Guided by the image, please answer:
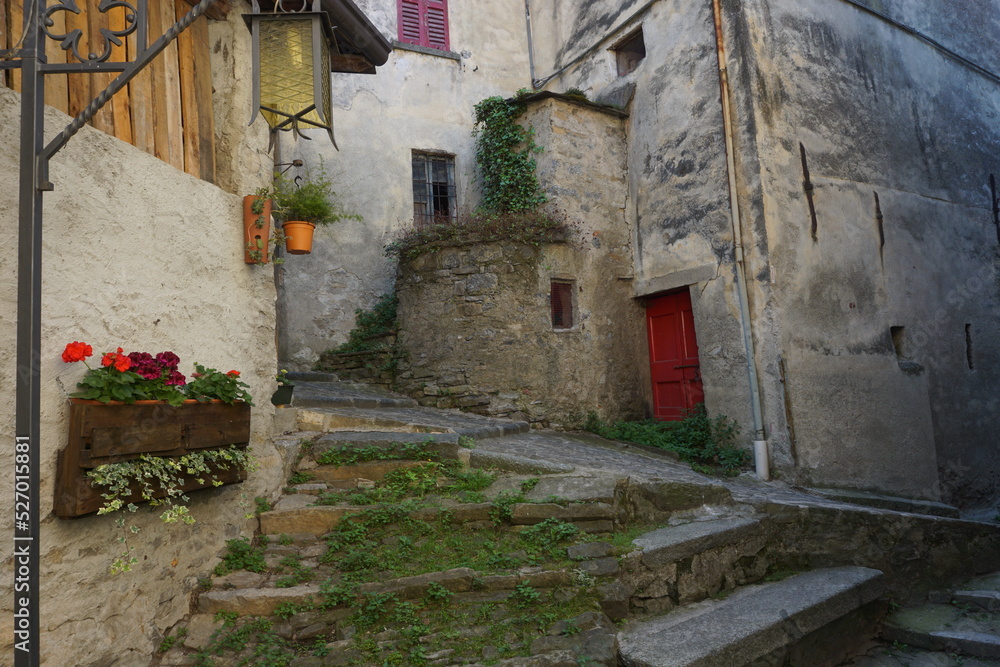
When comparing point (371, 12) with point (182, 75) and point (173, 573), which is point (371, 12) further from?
point (173, 573)

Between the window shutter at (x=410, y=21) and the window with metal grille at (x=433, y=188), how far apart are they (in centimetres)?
186

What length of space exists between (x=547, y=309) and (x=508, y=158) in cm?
238

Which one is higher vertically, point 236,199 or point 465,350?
point 236,199

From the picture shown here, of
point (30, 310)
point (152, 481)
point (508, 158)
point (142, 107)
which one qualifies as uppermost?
point (508, 158)

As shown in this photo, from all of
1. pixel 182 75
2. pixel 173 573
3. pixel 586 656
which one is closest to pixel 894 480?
pixel 586 656

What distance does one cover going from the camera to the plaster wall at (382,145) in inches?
370

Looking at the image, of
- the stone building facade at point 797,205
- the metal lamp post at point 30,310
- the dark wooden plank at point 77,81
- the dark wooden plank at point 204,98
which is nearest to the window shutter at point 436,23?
the stone building facade at point 797,205

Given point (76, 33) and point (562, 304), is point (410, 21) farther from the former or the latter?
point (76, 33)

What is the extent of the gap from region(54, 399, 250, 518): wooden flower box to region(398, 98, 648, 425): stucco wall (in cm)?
468

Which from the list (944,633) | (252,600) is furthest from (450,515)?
(944,633)

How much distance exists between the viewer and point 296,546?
383cm

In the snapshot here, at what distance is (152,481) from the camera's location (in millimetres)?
3016

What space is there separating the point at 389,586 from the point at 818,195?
21.2 ft

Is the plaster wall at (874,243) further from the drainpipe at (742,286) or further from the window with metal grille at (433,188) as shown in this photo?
the window with metal grille at (433,188)
